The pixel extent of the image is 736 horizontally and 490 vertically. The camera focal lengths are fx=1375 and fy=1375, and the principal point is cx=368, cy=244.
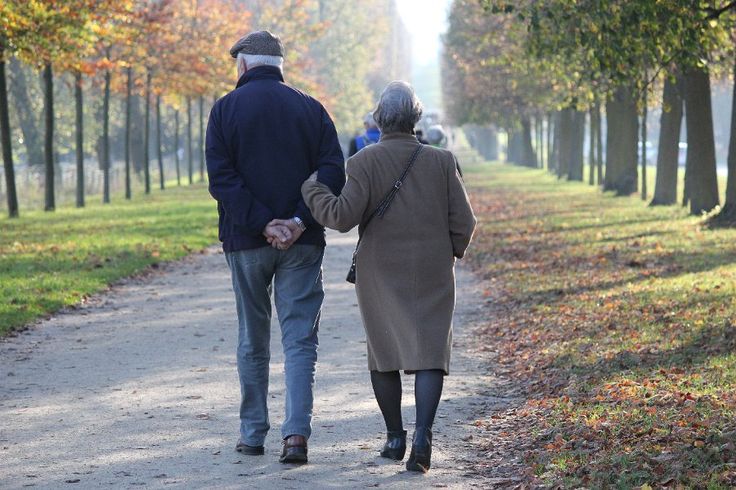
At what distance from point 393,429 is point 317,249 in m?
0.94

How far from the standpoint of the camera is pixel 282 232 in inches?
251

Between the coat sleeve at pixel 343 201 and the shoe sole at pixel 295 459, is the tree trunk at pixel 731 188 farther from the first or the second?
the shoe sole at pixel 295 459

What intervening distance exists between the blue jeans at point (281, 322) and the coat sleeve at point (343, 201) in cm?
26

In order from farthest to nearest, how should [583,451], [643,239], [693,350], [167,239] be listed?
[167,239], [643,239], [693,350], [583,451]

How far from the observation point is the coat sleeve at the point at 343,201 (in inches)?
249

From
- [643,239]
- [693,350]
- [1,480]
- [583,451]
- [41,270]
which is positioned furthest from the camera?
[643,239]

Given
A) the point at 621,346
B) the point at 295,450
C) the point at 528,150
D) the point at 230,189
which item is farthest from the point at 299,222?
the point at 528,150

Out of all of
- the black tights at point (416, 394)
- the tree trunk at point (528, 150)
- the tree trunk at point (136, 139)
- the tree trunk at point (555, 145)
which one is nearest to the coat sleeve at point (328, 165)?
the black tights at point (416, 394)

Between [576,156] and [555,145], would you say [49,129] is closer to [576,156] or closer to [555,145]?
[576,156]

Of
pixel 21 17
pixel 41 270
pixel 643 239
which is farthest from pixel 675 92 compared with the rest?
pixel 41 270

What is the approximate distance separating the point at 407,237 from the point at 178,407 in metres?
2.19

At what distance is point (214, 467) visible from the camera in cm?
631

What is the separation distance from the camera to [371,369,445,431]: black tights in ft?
20.9

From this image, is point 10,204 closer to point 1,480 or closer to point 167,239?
point 167,239
